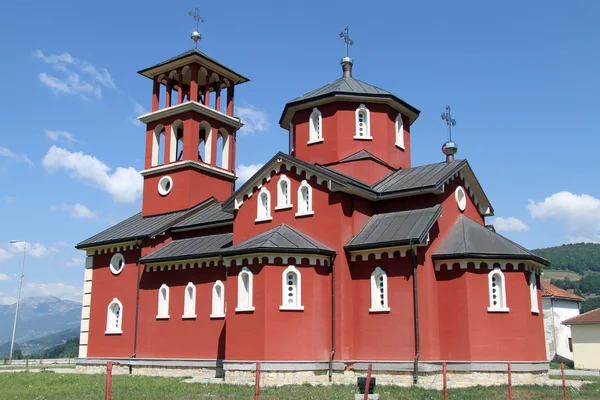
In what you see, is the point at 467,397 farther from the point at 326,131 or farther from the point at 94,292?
the point at 94,292

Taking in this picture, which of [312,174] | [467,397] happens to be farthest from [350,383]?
[312,174]

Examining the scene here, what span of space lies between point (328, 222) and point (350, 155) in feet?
14.1

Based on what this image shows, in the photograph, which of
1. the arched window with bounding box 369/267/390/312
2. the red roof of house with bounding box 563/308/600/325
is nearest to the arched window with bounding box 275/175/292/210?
the arched window with bounding box 369/267/390/312

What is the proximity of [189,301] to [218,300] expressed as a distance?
1.61 metres

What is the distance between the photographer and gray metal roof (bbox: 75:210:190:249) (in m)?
27.8

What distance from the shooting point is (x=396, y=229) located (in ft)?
70.4

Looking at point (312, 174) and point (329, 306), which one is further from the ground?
point (312, 174)

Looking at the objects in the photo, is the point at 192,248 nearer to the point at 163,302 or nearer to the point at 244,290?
the point at 163,302

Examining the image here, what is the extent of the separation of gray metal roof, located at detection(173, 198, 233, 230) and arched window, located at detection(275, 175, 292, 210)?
11.2 feet

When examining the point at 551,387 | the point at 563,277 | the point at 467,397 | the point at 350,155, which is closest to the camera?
the point at 467,397

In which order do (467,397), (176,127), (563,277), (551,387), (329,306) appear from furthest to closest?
(563,277), (176,127), (329,306), (551,387), (467,397)

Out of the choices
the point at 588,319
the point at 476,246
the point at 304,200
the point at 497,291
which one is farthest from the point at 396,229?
the point at 588,319

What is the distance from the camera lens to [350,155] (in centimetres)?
2539

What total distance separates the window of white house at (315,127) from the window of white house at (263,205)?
12.1 feet
